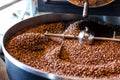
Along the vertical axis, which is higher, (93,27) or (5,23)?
(93,27)

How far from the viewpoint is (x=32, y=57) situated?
1.05m

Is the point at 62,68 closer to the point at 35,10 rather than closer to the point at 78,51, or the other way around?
the point at 78,51

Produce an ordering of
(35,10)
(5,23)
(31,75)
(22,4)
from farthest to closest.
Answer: (22,4) < (5,23) < (35,10) < (31,75)

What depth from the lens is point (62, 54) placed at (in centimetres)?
108

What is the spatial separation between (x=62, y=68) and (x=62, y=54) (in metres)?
0.14

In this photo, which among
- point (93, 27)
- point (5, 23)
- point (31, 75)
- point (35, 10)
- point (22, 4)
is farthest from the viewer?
point (22, 4)

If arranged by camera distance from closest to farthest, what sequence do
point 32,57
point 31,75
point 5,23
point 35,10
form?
point 31,75 < point 32,57 < point 35,10 < point 5,23

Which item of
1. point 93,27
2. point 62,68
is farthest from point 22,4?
point 62,68

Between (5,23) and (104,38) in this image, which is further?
(5,23)

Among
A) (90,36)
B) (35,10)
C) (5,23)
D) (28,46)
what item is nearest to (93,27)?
(90,36)

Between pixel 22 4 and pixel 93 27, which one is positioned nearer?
pixel 93 27

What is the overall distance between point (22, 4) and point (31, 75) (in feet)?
4.06

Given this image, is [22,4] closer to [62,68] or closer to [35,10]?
[35,10]

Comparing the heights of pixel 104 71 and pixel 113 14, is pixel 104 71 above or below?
below
